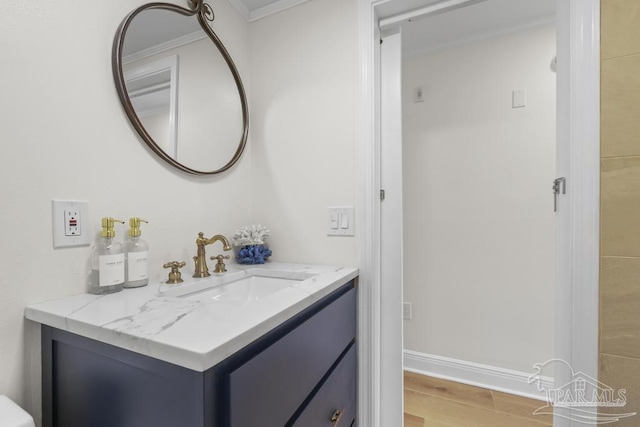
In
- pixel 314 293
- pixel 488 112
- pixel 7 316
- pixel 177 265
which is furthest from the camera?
pixel 488 112

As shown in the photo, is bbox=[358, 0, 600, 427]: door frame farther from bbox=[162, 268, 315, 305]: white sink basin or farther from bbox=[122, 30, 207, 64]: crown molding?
bbox=[122, 30, 207, 64]: crown molding

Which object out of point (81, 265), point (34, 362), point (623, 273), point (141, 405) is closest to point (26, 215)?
point (81, 265)

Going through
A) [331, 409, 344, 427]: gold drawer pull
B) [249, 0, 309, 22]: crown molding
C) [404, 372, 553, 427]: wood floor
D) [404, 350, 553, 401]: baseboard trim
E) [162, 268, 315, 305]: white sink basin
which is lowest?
[404, 372, 553, 427]: wood floor

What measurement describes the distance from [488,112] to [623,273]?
1285 millimetres

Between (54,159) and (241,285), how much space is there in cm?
65

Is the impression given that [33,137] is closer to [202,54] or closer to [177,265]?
[177,265]

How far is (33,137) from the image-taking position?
0.66 m

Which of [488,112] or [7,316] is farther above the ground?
[488,112]

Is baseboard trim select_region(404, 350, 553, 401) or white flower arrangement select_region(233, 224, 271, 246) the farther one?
baseboard trim select_region(404, 350, 553, 401)

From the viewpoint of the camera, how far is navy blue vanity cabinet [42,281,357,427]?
0.45m

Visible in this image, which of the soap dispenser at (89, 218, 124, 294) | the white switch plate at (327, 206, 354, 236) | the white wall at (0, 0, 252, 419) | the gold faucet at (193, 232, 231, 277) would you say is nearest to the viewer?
the white wall at (0, 0, 252, 419)

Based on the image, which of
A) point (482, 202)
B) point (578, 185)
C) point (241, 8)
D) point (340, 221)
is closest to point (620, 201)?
point (578, 185)

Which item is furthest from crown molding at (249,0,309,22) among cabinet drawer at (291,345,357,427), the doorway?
cabinet drawer at (291,345,357,427)

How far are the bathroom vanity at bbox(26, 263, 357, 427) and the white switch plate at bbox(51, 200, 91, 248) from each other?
145 millimetres
